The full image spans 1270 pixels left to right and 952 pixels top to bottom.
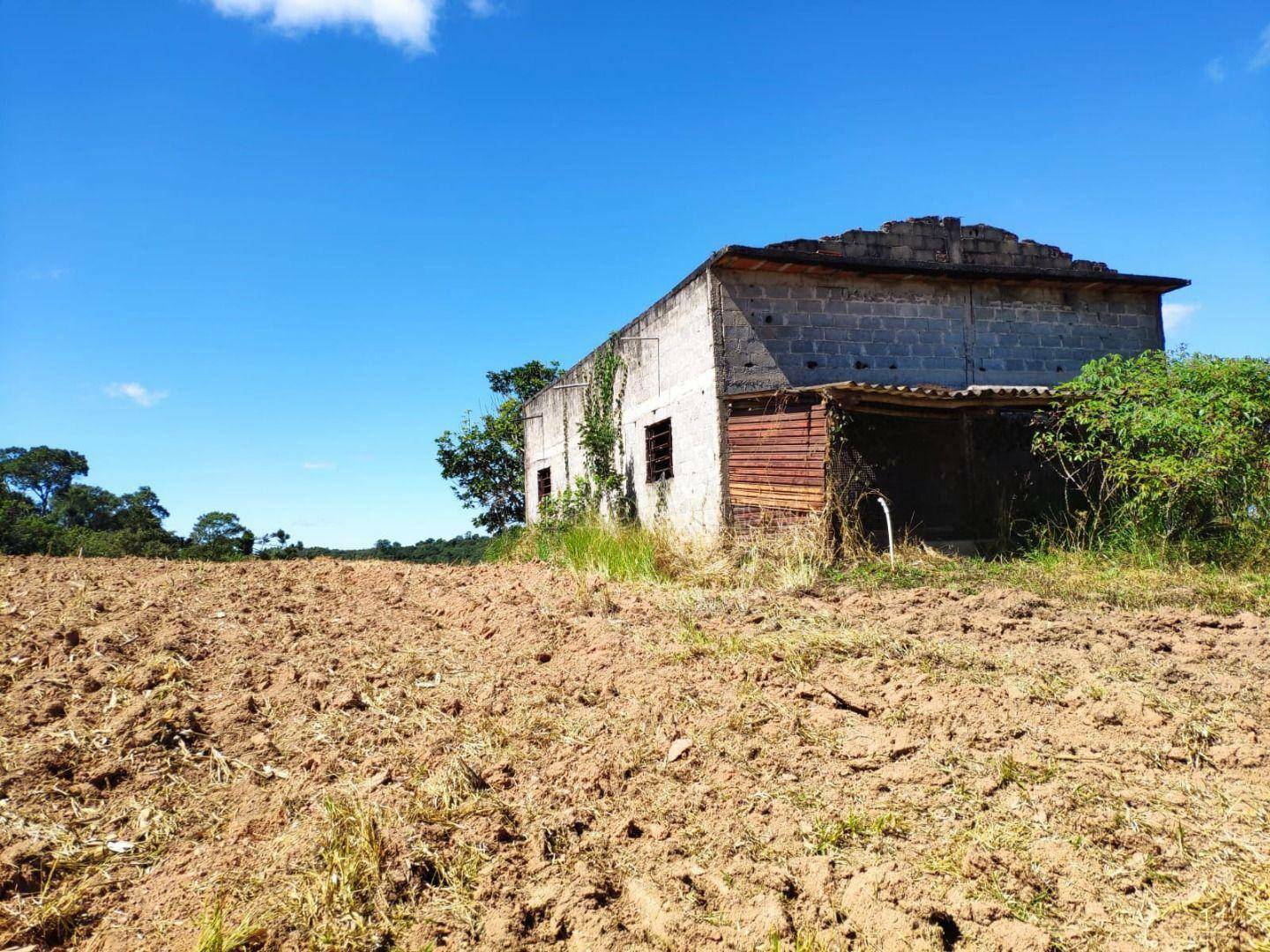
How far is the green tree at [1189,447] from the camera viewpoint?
311 inches

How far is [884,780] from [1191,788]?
1308 millimetres

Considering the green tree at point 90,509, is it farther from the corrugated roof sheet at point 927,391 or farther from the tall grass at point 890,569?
the corrugated roof sheet at point 927,391

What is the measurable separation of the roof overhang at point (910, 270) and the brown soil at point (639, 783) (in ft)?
18.0

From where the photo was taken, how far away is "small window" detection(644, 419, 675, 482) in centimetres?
1141

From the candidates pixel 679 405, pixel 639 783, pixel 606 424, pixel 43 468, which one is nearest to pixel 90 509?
pixel 43 468

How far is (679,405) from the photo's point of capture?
35.1 feet

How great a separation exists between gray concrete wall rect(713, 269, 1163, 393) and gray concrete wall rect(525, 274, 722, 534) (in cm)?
47

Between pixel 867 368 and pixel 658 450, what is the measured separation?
3365 mm

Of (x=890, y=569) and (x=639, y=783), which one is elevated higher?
(x=890, y=569)

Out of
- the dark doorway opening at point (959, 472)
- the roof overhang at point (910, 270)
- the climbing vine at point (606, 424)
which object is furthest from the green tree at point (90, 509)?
the dark doorway opening at point (959, 472)

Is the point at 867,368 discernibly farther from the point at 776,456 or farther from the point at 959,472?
the point at 776,456

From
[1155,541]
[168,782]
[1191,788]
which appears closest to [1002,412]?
[1155,541]

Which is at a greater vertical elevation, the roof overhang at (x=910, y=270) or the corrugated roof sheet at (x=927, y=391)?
the roof overhang at (x=910, y=270)

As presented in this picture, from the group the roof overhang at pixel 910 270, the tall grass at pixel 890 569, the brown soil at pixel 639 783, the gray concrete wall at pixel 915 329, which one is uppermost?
the roof overhang at pixel 910 270
